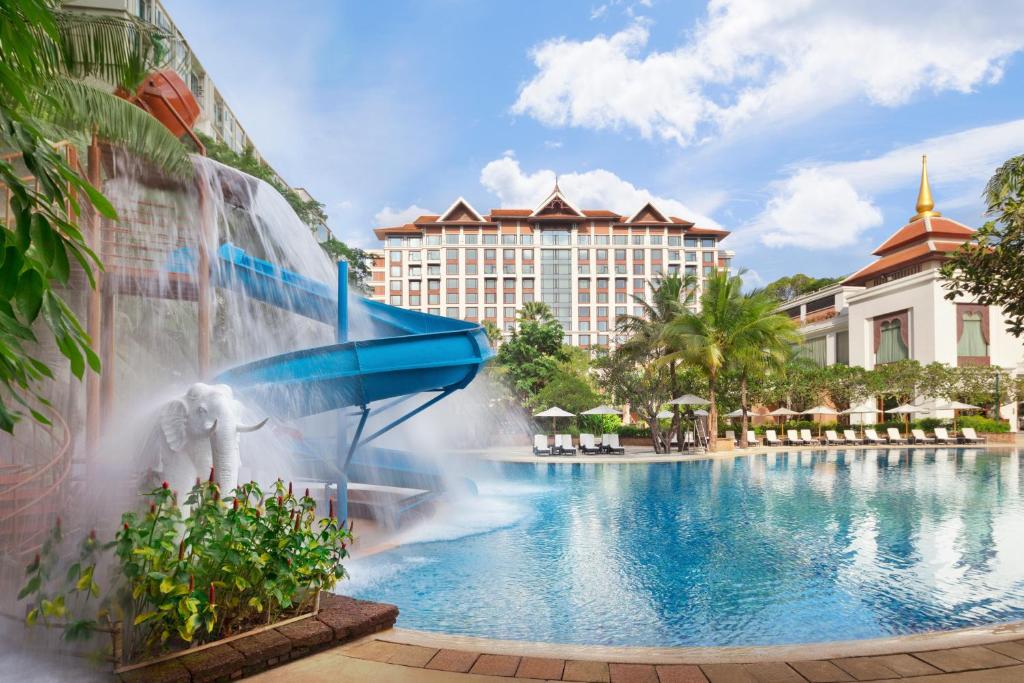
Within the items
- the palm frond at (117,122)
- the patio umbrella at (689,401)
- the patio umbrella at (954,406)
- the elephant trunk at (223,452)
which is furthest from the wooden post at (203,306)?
the patio umbrella at (954,406)

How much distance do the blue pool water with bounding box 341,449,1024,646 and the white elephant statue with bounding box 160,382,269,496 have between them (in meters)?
2.16

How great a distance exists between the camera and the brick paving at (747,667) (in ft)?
13.2

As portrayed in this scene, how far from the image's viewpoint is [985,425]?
36.5 meters

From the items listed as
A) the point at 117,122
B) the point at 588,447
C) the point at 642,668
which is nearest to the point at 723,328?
the point at 588,447

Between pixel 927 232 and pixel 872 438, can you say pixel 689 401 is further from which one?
pixel 927 232

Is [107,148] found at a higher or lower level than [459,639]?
higher

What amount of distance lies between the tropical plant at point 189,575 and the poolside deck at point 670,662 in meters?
0.50

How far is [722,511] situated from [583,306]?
8279 centimetres

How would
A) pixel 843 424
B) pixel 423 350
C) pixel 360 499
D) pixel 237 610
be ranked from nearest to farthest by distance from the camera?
pixel 237 610 < pixel 423 350 < pixel 360 499 < pixel 843 424

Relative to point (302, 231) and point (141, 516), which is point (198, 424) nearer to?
point (141, 516)

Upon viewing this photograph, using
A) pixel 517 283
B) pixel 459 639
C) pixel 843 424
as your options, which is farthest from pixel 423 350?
pixel 517 283

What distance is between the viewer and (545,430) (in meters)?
38.5

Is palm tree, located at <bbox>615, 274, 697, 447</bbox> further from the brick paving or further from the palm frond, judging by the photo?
the brick paving

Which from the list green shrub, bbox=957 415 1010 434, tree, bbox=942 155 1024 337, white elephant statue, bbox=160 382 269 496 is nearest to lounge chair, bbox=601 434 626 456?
green shrub, bbox=957 415 1010 434
